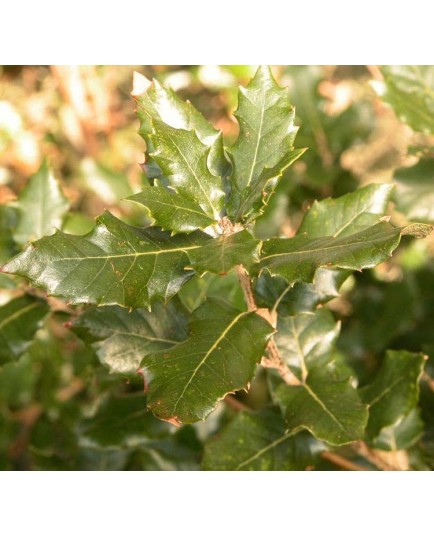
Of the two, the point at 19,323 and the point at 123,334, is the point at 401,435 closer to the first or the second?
the point at 123,334

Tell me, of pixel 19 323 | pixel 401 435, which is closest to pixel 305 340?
pixel 401 435

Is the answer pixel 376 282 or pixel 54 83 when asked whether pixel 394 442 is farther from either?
pixel 54 83

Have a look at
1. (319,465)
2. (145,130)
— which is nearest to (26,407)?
(319,465)

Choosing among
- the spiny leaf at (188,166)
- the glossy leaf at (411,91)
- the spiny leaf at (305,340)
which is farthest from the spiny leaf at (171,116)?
the glossy leaf at (411,91)

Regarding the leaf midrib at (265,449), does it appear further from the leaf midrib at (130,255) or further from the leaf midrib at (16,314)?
the leaf midrib at (16,314)

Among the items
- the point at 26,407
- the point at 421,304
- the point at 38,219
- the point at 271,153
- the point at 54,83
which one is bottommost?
the point at 26,407

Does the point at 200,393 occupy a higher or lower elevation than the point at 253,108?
lower
